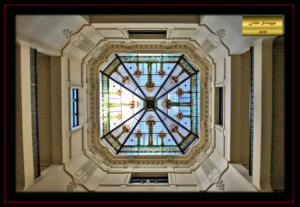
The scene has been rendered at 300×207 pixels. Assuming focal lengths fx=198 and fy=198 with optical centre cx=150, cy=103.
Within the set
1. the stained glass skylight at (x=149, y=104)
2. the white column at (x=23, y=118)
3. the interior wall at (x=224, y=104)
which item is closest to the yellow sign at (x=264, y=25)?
the interior wall at (x=224, y=104)

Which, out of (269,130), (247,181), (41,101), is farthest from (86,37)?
(247,181)

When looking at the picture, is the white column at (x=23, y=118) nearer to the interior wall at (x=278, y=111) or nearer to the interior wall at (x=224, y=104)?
the interior wall at (x=224, y=104)

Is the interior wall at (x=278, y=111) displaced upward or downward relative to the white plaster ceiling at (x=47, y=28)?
downward

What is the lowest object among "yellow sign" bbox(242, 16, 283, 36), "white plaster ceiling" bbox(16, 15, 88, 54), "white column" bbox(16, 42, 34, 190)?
"white column" bbox(16, 42, 34, 190)

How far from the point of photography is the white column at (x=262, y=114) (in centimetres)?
796

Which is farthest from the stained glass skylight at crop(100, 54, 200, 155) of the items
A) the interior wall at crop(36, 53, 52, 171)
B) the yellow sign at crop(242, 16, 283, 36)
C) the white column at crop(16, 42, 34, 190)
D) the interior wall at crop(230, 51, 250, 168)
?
the yellow sign at crop(242, 16, 283, 36)

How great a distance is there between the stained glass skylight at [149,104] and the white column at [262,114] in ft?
23.3

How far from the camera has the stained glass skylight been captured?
15914mm

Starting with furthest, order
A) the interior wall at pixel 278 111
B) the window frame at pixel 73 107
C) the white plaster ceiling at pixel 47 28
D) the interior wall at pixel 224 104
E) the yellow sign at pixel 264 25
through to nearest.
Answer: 1. the window frame at pixel 73 107
2. the interior wall at pixel 224 104
3. the interior wall at pixel 278 111
4. the white plaster ceiling at pixel 47 28
5. the yellow sign at pixel 264 25

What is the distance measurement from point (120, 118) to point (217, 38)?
403 inches

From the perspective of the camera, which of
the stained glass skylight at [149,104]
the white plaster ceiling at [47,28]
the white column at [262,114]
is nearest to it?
the white plaster ceiling at [47,28]

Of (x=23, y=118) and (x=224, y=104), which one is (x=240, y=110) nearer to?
(x=224, y=104)

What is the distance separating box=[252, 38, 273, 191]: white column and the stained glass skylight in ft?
23.3

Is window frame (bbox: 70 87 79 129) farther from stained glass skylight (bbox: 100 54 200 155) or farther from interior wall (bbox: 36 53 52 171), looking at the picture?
stained glass skylight (bbox: 100 54 200 155)
